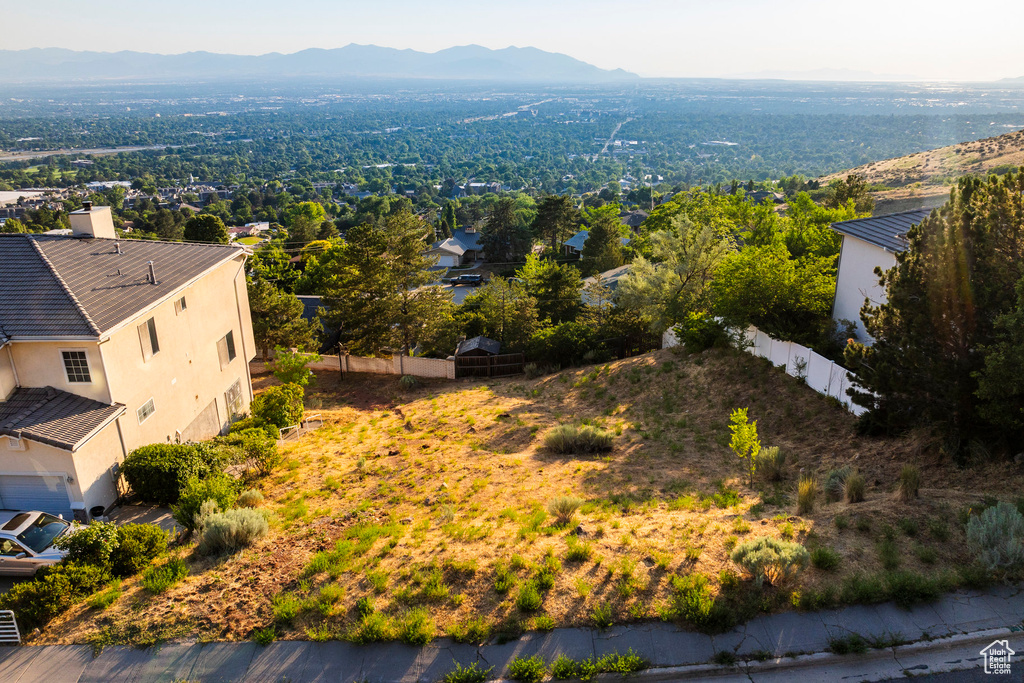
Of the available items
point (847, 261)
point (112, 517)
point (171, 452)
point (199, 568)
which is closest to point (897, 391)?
point (847, 261)

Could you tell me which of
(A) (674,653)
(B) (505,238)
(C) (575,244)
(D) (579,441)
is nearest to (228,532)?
(A) (674,653)

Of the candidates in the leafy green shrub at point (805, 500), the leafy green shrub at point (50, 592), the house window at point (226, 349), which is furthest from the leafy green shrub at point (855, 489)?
the house window at point (226, 349)

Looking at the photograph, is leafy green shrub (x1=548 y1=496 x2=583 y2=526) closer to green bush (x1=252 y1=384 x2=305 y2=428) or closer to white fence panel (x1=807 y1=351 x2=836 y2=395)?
white fence panel (x1=807 y1=351 x2=836 y2=395)

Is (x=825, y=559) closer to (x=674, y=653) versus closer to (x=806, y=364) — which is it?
(x=674, y=653)

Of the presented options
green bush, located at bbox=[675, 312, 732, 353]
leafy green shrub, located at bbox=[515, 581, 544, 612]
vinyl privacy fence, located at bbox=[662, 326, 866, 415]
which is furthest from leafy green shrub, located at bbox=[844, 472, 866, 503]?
green bush, located at bbox=[675, 312, 732, 353]

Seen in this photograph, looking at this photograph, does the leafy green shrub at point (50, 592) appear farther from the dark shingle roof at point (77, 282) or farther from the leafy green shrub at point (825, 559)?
the leafy green shrub at point (825, 559)

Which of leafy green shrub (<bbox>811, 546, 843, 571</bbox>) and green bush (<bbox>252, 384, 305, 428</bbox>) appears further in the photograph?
green bush (<bbox>252, 384, 305, 428</bbox>)

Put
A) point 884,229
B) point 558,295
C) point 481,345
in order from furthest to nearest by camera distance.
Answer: point 558,295 → point 481,345 → point 884,229
